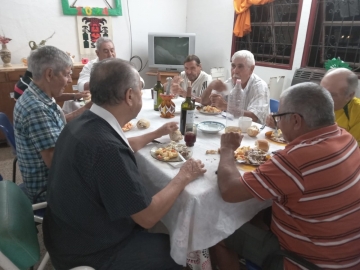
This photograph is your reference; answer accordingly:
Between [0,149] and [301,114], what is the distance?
3.57 meters

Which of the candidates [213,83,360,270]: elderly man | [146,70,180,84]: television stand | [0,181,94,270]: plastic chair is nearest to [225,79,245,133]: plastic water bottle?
[213,83,360,270]: elderly man

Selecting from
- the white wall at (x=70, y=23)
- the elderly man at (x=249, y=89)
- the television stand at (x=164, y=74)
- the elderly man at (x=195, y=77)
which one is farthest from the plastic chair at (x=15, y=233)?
the television stand at (x=164, y=74)

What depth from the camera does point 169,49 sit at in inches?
173

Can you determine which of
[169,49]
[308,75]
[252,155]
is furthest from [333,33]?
[252,155]

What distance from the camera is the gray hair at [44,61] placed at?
1.35 meters

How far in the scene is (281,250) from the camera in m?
0.97

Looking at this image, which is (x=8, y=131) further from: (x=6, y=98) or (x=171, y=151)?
(x=6, y=98)

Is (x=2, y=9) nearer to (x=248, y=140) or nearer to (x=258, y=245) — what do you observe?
(x=248, y=140)

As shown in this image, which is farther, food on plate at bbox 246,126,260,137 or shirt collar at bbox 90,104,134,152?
food on plate at bbox 246,126,260,137

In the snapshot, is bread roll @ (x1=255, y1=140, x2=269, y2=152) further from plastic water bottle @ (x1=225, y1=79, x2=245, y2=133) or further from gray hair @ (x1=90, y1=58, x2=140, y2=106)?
gray hair @ (x1=90, y1=58, x2=140, y2=106)

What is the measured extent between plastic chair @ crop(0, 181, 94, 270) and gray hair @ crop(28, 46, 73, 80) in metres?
0.63

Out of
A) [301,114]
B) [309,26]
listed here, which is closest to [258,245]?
[301,114]

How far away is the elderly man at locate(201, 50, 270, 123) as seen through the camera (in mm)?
2021

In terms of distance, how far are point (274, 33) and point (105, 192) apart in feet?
12.2
